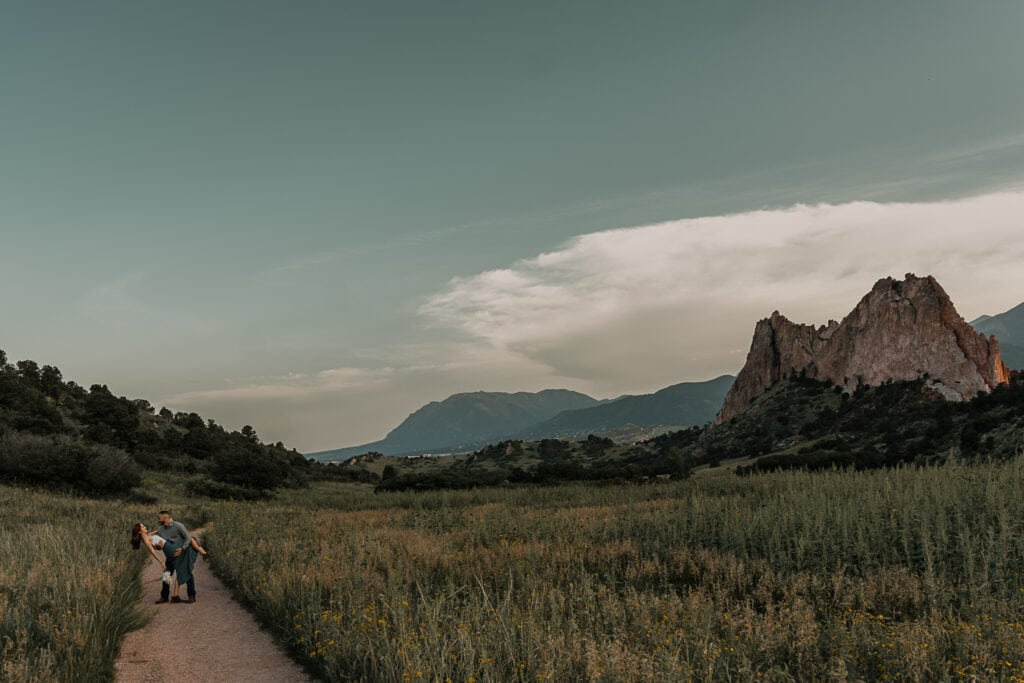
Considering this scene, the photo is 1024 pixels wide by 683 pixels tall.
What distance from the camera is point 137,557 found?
55.4ft

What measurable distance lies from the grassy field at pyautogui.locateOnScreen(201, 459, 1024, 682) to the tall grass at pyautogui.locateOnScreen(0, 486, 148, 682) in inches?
94.7

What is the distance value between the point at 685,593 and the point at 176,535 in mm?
11338

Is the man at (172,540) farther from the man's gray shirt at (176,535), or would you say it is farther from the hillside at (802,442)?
the hillside at (802,442)

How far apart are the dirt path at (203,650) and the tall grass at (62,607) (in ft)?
1.24

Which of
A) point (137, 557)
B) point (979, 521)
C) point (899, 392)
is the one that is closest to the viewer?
point (979, 521)

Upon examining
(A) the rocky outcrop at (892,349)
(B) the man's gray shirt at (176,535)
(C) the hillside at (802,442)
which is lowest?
(C) the hillside at (802,442)

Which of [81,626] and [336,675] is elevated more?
[81,626]

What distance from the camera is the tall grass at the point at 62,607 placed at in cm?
748

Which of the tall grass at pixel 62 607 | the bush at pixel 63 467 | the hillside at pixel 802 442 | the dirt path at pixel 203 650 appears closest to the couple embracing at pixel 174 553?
the dirt path at pixel 203 650

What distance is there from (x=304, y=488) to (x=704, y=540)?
56.1 metres

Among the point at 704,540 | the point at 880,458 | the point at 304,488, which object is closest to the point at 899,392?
the point at 880,458

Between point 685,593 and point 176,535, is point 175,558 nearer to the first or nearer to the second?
point 176,535

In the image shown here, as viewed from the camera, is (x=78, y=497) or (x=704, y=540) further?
(x=78, y=497)

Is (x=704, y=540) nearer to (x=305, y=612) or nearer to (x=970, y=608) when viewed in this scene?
(x=970, y=608)
